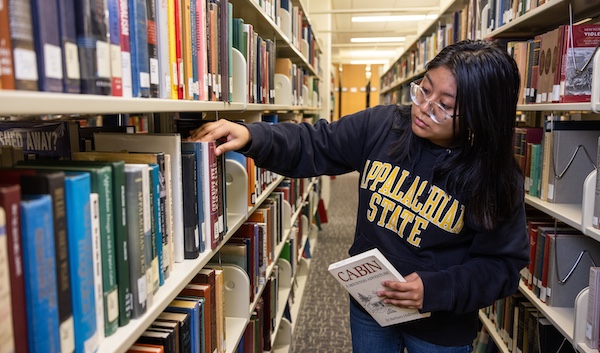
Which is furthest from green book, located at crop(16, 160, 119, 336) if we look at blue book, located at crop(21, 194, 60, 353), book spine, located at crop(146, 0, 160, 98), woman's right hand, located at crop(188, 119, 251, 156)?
woman's right hand, located at crop(188, 119, 251, 156)

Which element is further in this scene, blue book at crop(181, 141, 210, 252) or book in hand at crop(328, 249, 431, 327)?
book in hand at crop(328, 249, 431, 327)

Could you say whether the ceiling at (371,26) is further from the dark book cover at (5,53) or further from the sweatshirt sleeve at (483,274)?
Result: the dark book cover at (5,53)

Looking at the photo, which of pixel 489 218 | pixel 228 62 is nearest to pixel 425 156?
pixel 489 218

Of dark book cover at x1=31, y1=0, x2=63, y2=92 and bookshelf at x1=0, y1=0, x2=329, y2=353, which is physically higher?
dark book cover at x1=31, y1=0, x2=63, y2=92

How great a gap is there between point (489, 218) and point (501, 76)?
37 cm

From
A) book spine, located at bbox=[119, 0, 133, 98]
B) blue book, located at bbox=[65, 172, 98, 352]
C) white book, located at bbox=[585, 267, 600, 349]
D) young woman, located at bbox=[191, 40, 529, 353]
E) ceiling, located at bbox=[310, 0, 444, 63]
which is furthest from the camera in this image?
ceiling, located at bbox=[310, 0, 444, 63]

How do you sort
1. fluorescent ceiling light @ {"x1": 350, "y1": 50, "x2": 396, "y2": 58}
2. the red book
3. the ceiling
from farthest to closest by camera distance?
fluorescent ceiling light @ {"x1": 350, "y1": 50, "x2": 396, "y2": 58}
the ceiling
the red book

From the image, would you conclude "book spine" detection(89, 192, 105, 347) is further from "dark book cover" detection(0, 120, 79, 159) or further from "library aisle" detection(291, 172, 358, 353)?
"library aisle" detection(291, 172, 358, 353)

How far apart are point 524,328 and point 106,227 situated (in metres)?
1.82

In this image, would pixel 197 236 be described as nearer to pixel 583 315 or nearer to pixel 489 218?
pixel 489 218

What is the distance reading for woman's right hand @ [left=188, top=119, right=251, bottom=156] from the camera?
1172 mm

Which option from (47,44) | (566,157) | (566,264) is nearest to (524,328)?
(566,264)

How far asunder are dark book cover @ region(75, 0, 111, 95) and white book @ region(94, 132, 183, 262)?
0.96 feet

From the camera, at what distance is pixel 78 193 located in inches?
24.5
